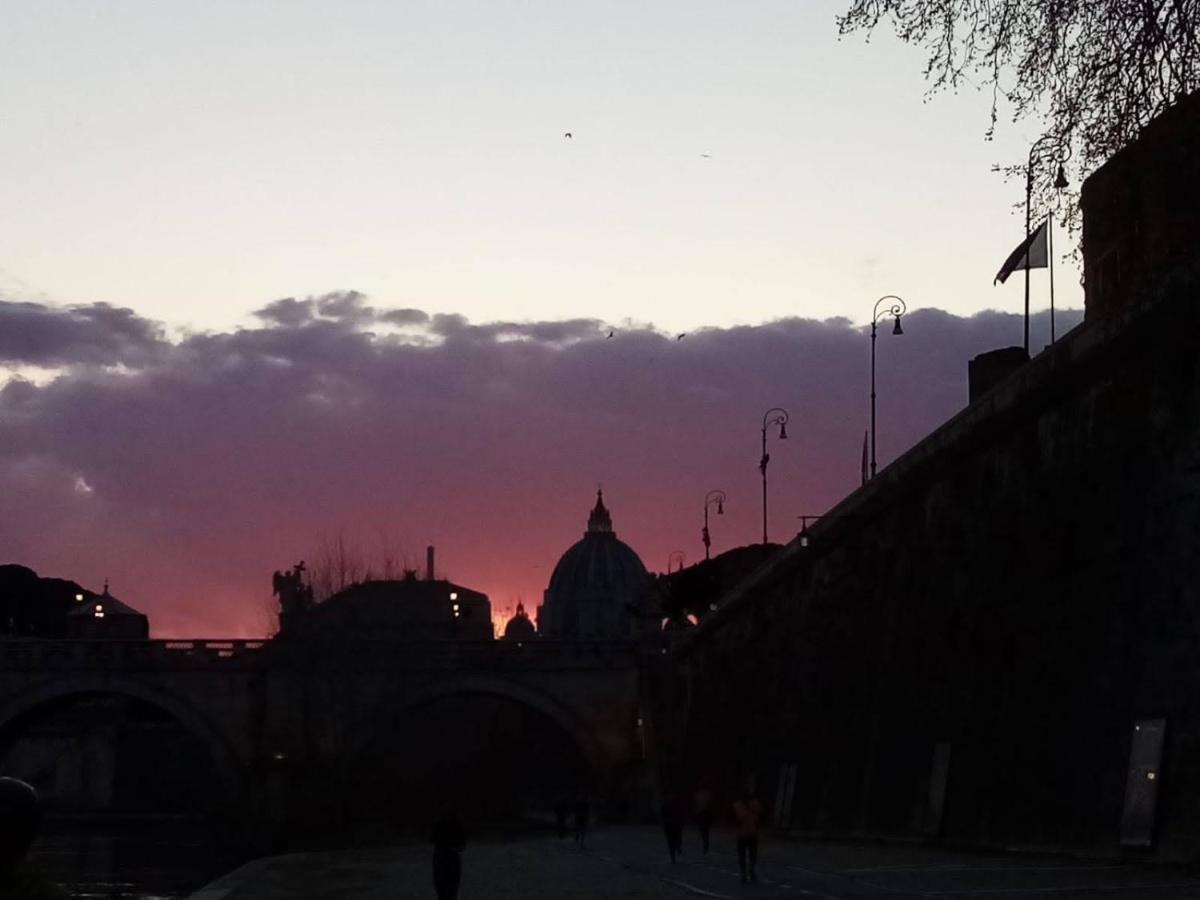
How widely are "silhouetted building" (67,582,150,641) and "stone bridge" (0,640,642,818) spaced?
211ft

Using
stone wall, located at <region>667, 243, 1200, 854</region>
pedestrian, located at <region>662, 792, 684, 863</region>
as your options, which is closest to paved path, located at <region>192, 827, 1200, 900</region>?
pedestrian, located at <region>662, 792, 684, 863</region>

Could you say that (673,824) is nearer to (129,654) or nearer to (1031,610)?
(1031,610)

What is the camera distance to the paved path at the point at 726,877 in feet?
76.9

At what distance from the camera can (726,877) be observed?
31.3 meters

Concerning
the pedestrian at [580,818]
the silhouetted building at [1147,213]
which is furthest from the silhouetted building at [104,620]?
the silhouetted building at [1147,213]

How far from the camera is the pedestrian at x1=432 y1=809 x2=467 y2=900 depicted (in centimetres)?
2395

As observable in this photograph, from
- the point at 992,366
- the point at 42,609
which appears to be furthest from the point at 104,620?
the point at 992,366

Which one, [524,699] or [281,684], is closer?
[281,684]

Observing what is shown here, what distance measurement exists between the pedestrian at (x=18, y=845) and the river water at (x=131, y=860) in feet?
55.1

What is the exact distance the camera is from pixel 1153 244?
97.5ft

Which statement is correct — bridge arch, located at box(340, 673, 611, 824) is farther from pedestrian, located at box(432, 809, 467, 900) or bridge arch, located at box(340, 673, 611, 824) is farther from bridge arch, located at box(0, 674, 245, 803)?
pedestrian, located at box(432, 809, 467, 900)

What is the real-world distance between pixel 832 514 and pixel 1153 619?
26.2 metres

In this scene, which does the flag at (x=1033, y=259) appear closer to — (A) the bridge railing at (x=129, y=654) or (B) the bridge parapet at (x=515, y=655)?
(B) the bridge parapet at (x=515, y=655)

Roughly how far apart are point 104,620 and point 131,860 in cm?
10825
